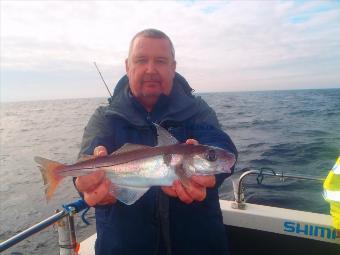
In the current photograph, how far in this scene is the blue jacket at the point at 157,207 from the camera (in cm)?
365

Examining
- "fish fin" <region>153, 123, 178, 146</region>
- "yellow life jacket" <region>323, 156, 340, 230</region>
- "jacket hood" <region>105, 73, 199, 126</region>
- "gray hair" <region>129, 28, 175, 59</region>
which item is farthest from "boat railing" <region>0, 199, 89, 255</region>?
"yellow life jacket" <region>323, 156, 340, 230</region>

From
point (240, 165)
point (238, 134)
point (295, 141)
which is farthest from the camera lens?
point (238, 134)

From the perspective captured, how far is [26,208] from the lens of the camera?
46.8 ft

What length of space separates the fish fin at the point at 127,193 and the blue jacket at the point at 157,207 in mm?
315

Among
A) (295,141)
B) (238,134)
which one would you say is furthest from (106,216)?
(238,134)

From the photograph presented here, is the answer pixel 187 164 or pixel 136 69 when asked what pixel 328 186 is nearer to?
pixel 187 164

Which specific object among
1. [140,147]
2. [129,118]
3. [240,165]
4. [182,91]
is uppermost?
[182,91]

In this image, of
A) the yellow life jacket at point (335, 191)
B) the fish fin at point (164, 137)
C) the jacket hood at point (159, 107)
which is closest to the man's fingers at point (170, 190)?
the fish fin at point (164, 137)

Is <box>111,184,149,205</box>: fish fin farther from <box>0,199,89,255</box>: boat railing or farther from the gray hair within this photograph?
the gray hair

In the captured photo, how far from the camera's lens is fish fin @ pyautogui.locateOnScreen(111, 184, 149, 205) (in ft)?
11.3

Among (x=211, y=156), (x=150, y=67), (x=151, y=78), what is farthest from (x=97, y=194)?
(x=150, y=67)

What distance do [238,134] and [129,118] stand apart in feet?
75.5

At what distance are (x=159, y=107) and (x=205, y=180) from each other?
→ 1.30m

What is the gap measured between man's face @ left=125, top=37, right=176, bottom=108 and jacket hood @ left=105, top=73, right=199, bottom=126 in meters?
0.13
